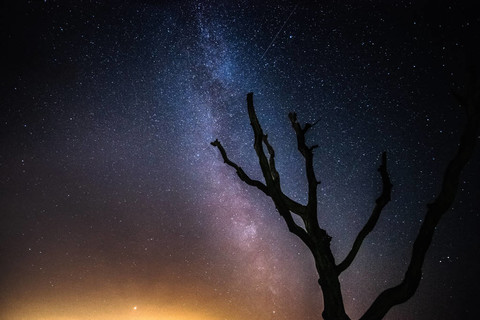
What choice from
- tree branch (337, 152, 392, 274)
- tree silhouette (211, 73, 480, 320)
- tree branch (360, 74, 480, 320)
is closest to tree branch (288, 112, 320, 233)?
tree silhouette (211, 73, 480, 320)

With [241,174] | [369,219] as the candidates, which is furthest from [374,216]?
[241,174]

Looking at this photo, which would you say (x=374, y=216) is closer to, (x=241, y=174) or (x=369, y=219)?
(x=369, y=219)

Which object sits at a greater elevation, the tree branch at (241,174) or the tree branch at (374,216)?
the tree branch at (241,174)

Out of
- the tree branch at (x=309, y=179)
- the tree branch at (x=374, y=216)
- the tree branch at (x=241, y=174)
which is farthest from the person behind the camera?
the tree branch at (x=241, y=174)

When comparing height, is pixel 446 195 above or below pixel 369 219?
below

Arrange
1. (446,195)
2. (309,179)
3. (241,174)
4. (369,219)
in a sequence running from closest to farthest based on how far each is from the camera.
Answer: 1. (446,195)
2. (369,219)
3. (309,179)
4. (241,174)

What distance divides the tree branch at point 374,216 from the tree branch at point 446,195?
78 cm

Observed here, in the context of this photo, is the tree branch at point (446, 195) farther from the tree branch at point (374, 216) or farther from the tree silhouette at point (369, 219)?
the tree branch at point (374, 216)

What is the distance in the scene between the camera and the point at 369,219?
430 centimetres

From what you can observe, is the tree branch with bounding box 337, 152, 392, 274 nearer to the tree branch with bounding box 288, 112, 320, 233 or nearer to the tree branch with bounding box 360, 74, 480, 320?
the tree branch with bounding box 288, 112, 320, 233

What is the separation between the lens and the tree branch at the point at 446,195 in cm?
340

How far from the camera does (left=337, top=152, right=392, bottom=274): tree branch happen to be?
166 inches

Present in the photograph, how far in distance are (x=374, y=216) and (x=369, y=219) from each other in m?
0.08

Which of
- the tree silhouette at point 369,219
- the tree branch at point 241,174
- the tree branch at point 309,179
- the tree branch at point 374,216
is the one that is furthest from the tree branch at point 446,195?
the tree branch at point 241,174
